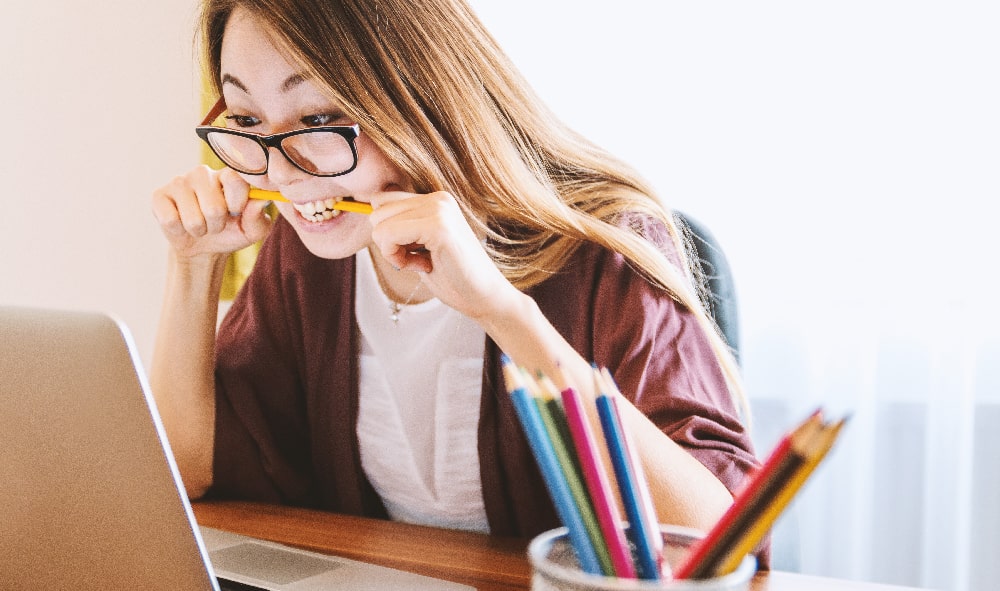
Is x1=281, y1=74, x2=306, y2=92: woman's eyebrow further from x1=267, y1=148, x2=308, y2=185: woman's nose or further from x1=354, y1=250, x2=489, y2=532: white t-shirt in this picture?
x1=354, y1=250, x2=489, y2=532: white t-shirt

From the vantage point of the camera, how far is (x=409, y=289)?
3.62ft

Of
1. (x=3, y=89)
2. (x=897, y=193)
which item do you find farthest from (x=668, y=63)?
(x=3, y=89)

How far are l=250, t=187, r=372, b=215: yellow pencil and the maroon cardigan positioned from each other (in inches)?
6.3

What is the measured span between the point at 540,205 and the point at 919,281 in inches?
36.8

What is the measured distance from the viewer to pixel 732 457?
2.53ft

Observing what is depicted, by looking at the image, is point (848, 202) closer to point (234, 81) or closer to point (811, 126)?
point (811, 126)

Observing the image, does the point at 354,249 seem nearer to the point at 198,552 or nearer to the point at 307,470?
Answer: the point at 307,470

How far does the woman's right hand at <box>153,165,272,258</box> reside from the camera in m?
1.03

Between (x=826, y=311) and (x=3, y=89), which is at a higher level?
(x=3, y=89)

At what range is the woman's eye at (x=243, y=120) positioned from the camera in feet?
3.00

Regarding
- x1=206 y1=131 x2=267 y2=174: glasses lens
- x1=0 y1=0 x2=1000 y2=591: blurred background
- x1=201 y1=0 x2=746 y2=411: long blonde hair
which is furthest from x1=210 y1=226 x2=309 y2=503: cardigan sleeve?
Result: x1=0 y1=0 x2=1000 y2=591: blurred background

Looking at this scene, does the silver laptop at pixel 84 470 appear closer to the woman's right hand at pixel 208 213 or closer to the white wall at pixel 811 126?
Result: the woman's right hand at pixel 208 213

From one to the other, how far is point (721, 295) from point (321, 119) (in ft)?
1.62

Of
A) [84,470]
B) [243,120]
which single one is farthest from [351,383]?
[84,470]
